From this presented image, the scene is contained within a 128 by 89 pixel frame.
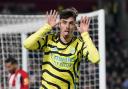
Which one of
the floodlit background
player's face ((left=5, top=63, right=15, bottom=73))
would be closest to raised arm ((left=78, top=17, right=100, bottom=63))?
player's face ((left=5, top=63, right=15, bottom=73))

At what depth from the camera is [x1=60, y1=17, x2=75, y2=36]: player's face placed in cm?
666

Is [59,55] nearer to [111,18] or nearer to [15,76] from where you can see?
[15,76]

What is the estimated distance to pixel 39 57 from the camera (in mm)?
11102

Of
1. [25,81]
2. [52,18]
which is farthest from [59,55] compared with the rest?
[25,81]

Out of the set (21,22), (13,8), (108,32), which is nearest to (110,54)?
(108,32)

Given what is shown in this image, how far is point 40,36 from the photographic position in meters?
6.76

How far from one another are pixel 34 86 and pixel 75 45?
4.36 metres

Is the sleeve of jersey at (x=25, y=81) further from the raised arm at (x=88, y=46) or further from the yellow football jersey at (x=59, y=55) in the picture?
the raised arm at (x=88, y=46)

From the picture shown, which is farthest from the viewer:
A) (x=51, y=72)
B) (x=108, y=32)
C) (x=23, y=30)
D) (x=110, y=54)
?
(x=108, y=32)

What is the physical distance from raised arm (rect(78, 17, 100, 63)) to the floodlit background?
41.0 feet

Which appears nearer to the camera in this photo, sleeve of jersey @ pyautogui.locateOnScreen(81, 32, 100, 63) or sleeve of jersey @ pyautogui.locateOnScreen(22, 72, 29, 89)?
sleeve of jersey @ pyautogui.locateOnScreen(81, 32, 100, 63)

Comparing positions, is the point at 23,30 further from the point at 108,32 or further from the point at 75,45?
the point at 108,32

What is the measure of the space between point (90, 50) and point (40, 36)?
1.66 feet

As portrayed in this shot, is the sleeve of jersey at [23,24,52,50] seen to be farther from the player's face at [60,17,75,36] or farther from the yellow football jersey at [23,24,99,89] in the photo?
the player's face at [60,17,75,36]
